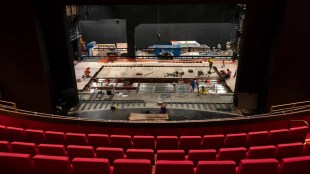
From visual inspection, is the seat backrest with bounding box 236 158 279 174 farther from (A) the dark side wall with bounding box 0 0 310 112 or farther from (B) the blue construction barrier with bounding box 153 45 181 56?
(B) the blue construction barrier with bounding box 153 45 181 56

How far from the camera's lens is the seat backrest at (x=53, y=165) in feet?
13.2

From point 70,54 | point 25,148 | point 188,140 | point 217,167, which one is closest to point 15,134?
point 25,148

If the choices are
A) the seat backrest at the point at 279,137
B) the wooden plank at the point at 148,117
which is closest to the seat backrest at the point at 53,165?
the seat backrest at the point at 279,137

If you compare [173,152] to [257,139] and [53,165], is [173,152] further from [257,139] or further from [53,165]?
[257,139]

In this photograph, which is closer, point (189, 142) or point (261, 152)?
point (261, 152)

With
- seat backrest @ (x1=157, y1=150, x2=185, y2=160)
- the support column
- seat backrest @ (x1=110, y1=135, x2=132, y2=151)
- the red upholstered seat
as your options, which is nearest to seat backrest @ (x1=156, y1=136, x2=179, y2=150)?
seat backrest @ (x1=110, y1=135, x2=132, y2=151)

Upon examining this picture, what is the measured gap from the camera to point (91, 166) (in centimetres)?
398

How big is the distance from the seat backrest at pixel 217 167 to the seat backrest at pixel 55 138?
3325mm

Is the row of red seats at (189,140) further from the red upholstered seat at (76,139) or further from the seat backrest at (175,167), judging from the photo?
the seat backrest at (175,167)

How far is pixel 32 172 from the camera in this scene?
167 inches

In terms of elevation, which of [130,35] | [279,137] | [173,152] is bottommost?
[279,137]

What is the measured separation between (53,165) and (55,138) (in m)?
1.93

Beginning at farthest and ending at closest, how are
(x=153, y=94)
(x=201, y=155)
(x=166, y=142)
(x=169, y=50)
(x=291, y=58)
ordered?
(x=169, y=50) < (x=153, y=94) < (x=291, y=58) < (x=166, y=142) < (x=201, y=155)

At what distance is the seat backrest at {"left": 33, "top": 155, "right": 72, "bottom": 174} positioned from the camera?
4.04 m
